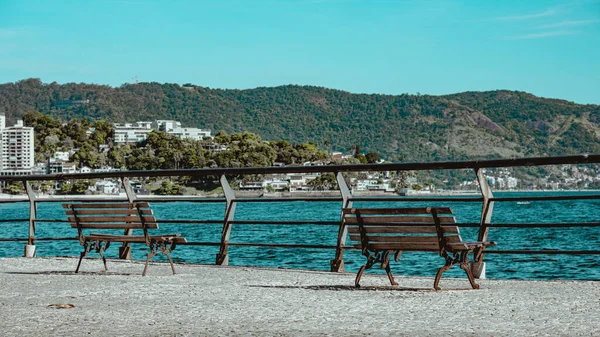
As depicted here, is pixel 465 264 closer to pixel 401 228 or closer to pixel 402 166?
pixel 401 228

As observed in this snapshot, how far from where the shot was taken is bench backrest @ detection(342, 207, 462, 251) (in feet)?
23.7

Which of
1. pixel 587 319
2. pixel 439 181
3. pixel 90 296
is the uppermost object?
pixel 587 319

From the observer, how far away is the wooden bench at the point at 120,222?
29.8ft

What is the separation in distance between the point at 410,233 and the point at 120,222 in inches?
138

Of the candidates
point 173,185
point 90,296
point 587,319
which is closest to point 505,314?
point 587,319

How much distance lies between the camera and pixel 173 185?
133500mm

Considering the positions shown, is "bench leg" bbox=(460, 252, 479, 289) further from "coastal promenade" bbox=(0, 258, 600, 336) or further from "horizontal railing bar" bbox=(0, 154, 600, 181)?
"horizontal railing bar" bbox=(0, 154, 600, 181)

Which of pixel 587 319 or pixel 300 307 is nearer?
pixel 587 319

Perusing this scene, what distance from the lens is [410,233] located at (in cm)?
729

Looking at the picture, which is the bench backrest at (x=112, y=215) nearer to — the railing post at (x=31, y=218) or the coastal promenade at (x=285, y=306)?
the coastal promenade at (x=285, y=306)

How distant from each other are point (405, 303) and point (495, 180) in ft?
594

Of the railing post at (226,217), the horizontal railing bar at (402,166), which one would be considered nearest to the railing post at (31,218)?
the horizontal railing bar at (402,166)

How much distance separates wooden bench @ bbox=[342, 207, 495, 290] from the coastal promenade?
30 centimetres

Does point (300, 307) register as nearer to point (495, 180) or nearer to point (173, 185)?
point (173, 185)
